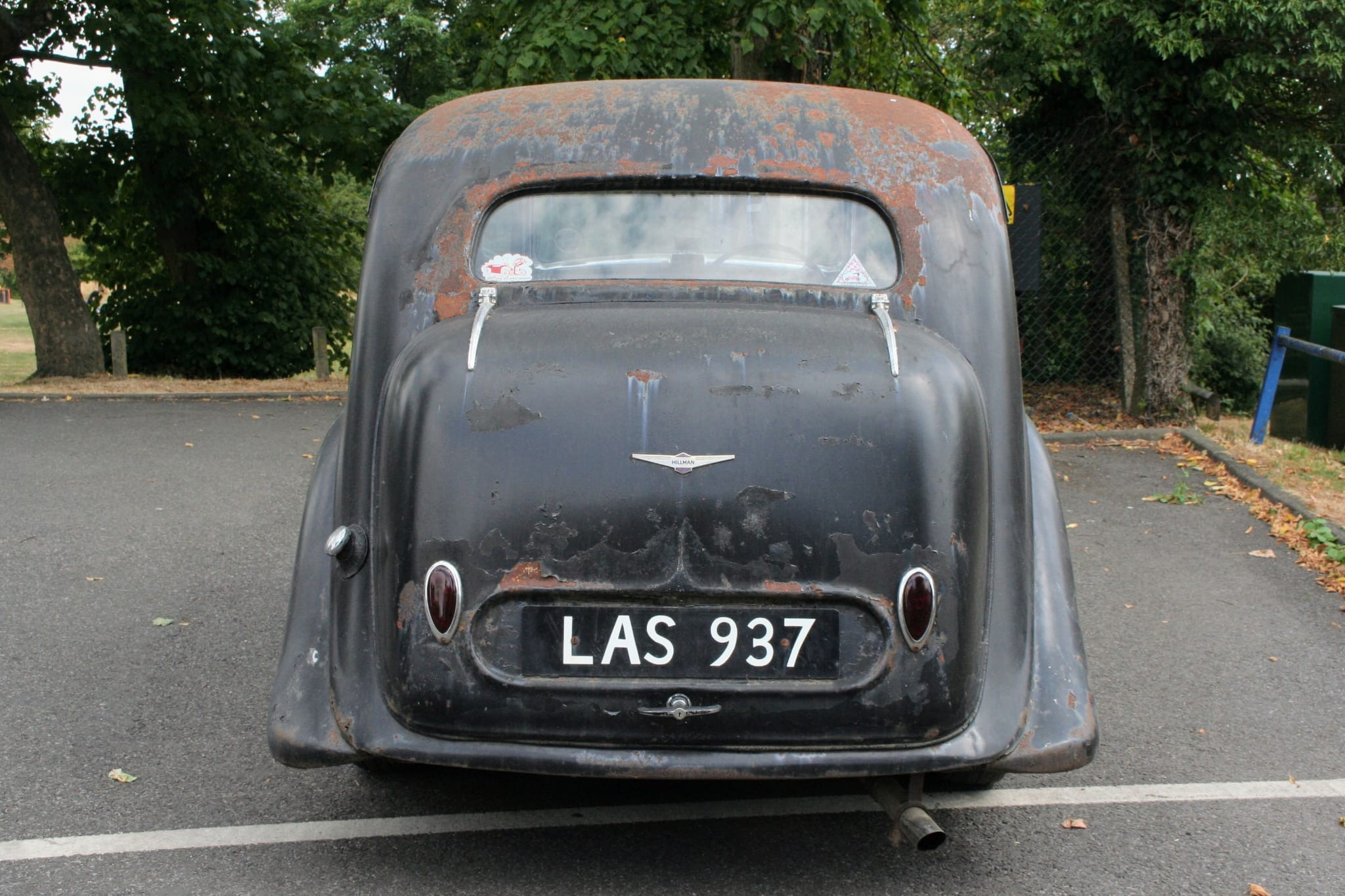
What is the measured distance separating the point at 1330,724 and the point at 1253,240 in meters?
6.17

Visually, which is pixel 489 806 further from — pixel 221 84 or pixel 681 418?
pixel 221 84

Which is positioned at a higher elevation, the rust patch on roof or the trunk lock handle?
the rust patch on roof

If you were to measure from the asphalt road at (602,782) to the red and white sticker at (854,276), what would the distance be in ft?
4.82

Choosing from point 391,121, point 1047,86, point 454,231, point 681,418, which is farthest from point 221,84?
point 681,418

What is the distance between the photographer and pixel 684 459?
2.83 m

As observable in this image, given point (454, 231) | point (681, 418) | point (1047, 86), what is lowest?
point (681, 418)

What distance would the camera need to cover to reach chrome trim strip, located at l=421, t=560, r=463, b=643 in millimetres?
2854

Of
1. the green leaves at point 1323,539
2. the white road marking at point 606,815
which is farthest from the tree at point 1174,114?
the white road marking at point 606,815

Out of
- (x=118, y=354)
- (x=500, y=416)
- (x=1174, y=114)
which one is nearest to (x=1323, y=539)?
(x=1174, y=114)

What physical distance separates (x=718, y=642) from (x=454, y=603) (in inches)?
23.5

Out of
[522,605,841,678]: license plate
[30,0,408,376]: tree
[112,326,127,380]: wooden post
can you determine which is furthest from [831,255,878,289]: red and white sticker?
[112,326,127,380]: wooden post

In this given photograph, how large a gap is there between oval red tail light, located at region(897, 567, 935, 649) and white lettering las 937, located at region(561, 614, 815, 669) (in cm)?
21

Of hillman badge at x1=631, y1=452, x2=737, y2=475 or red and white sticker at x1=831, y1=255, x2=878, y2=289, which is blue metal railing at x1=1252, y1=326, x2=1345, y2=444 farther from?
hillman badge at x1=631, y1=452, x2=737, y2=475

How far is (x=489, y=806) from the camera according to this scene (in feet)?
11.8
